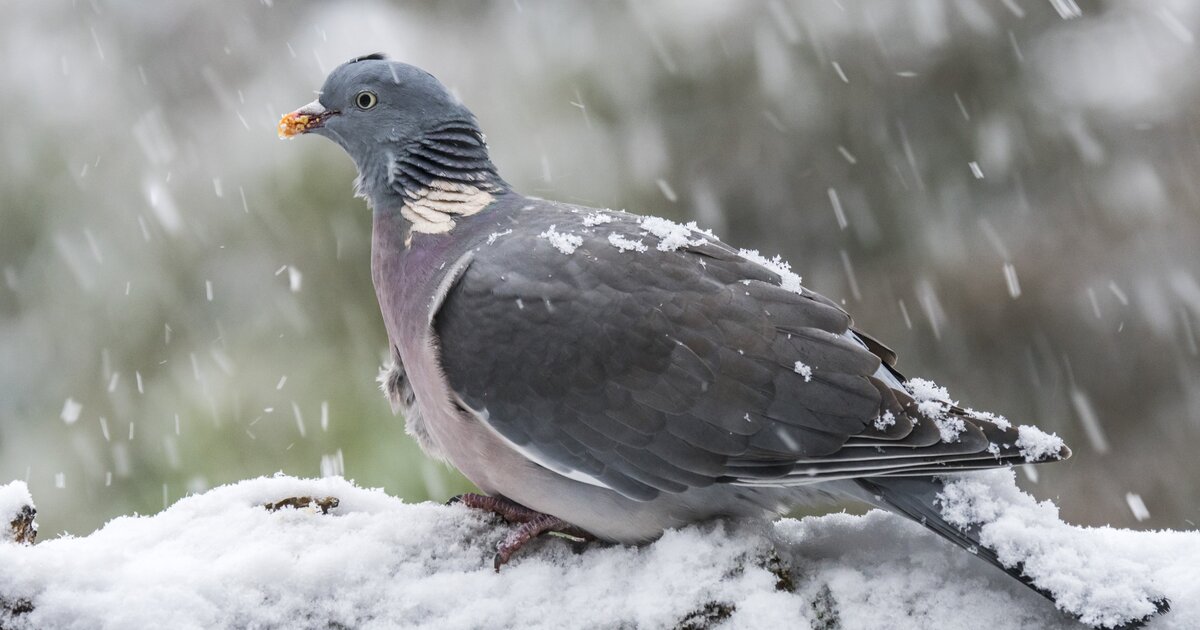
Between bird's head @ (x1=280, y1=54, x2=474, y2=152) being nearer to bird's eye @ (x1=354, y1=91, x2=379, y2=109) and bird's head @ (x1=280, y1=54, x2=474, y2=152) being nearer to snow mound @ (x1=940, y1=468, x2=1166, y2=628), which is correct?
bird's eye @ (x1=354, y1=91, x2=379, y2=109)

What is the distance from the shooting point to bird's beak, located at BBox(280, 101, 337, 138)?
251 cm

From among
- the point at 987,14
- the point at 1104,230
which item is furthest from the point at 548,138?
the point at 1104,230

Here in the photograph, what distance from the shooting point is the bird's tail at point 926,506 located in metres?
1.66

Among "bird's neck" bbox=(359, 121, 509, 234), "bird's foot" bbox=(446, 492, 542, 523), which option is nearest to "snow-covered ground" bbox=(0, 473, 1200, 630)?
"bird's foot" bbox=(446, 492, 542, 523)

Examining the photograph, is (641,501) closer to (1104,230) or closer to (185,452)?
(185,452)

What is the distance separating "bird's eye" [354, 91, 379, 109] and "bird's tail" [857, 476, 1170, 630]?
1.40 meters

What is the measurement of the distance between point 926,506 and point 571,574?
622 millimetres

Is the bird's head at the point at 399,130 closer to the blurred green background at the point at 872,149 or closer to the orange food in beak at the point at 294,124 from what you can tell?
the orange food in beak at the point at 294,124

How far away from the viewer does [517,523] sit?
6.80 ft

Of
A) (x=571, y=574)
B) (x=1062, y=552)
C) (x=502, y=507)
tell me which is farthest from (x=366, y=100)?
(x=1062, y=552)

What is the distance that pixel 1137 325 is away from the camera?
4.07 metres

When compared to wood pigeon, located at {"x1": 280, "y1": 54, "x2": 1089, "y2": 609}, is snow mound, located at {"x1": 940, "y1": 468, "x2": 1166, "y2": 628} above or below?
below

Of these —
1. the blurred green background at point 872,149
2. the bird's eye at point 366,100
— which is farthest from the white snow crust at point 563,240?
the blurred green background at point 872,149

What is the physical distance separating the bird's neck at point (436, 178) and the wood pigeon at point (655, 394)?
7.8 inches
